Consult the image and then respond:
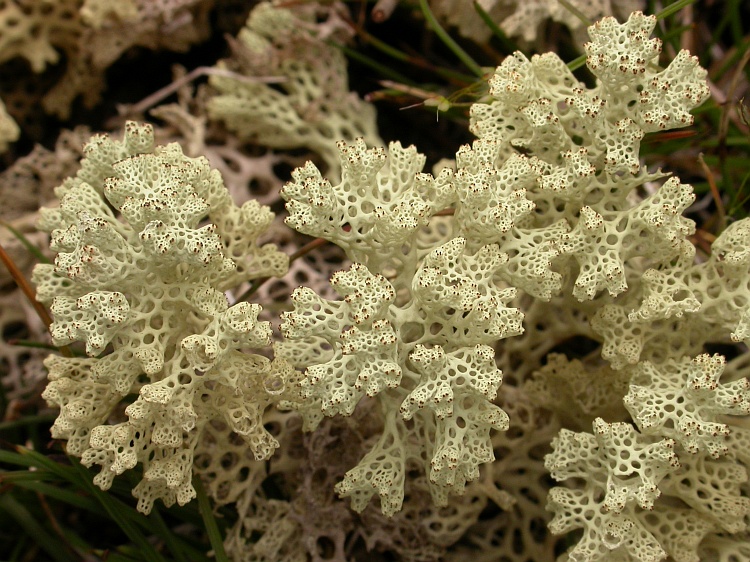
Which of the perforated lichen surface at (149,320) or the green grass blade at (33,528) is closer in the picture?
the perforated lichen surface at (149,320)

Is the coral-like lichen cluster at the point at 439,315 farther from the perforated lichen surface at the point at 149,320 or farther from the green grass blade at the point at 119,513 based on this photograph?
the green grass blade at the point at 119,513

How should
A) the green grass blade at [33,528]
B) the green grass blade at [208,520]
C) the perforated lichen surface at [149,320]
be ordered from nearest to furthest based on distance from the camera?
the perforated lichen surface at [149,320], the green grass blade at [208,520], the green grass blade at [33,528]

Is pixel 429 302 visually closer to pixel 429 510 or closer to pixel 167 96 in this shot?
pixel 429 510

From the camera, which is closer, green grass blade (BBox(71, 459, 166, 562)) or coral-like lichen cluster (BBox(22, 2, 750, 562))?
coral-like lichen cluster (BBox(22, 2, 750, 562))

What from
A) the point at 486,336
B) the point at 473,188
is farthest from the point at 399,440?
the point at 473,188

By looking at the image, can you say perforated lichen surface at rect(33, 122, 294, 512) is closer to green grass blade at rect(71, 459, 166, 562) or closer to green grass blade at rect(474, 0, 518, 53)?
green grass blade at rect(71, 459, 166, 562)

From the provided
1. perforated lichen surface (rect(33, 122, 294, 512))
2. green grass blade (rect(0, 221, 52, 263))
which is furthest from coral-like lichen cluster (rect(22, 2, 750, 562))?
green grass blade (rect(0, 221, 52, 263))

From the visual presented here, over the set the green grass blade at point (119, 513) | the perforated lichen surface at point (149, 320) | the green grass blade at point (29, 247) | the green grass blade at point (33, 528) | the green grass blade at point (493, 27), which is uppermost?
the green grass blade at point (493, 27)

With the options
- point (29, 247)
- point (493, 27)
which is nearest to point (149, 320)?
point (29, 247)

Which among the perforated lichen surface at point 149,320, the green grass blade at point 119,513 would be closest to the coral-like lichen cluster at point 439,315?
the perforated lichen surface at point 149,320

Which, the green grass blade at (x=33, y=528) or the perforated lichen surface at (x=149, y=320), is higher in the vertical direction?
the perforated lichen surface at (x=149, y=320)

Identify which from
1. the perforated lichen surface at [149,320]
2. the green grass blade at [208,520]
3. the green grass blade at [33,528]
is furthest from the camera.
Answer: the green grass blade at [33,528]
